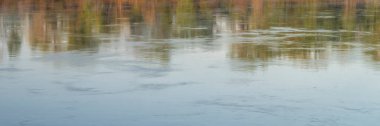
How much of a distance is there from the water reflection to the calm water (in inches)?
1.4

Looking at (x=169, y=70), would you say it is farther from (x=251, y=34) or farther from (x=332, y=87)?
(x=251, y=34)

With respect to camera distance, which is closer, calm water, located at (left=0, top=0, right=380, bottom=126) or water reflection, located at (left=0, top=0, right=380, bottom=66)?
calm water, located at (left=0, top=0, right=380, bottom=126)

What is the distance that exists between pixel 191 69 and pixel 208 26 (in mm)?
5303

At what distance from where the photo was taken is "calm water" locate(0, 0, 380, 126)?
7734mm

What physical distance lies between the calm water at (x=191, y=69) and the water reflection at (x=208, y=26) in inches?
1.4

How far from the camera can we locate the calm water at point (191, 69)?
7734 millimetres

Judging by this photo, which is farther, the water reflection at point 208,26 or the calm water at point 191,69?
the water reflection at point 208,26

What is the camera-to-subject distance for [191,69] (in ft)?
34.1

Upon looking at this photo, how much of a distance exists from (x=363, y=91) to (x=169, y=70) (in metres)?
2.51

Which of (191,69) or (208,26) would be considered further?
(208,26)

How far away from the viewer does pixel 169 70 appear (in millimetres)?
10242

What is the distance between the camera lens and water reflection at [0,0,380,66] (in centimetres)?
1227

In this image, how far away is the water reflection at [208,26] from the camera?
1227 centimetres

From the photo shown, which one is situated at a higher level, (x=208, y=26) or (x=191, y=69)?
Result: (x=208, y=26)
